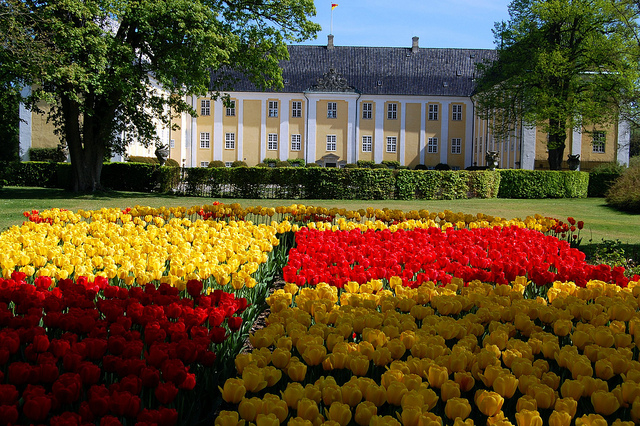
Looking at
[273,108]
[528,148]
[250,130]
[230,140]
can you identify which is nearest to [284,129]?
[273,108]

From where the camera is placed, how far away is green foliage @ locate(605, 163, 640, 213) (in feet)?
66.6

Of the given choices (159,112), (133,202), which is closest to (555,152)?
(159,112)

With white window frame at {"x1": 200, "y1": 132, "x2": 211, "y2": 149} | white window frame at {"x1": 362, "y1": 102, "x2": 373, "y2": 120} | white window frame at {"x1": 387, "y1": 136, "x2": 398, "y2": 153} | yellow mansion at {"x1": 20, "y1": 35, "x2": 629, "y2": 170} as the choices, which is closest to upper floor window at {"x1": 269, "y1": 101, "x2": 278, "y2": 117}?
yellow mansion at {"x1": 20, "y1": 35, "x2": 629, "y2": 170}

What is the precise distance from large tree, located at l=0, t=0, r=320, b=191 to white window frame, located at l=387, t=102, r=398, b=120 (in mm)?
29076

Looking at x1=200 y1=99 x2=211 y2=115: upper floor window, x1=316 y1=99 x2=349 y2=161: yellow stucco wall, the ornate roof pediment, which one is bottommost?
x1=316 y1=99 x2=349 y2=161: yellow stucco wall

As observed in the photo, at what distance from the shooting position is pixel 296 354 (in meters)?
3.06

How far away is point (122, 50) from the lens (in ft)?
63.2

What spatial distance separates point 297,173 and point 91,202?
7675 mm

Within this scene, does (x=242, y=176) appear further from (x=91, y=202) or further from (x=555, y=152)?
(x=555, y=152)

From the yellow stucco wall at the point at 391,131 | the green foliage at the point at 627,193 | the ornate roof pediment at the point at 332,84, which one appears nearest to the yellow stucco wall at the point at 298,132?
the ornate roof pediment at the point at 332,84

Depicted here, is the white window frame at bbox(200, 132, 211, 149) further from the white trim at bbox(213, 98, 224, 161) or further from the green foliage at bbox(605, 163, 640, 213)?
the green foliage at bbox(605, 163, 640, 213)

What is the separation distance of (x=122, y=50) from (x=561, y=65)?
2270cm

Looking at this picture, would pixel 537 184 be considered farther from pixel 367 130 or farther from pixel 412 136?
pixel 367 130

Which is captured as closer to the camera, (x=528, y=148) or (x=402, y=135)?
(x=528, y=148)
